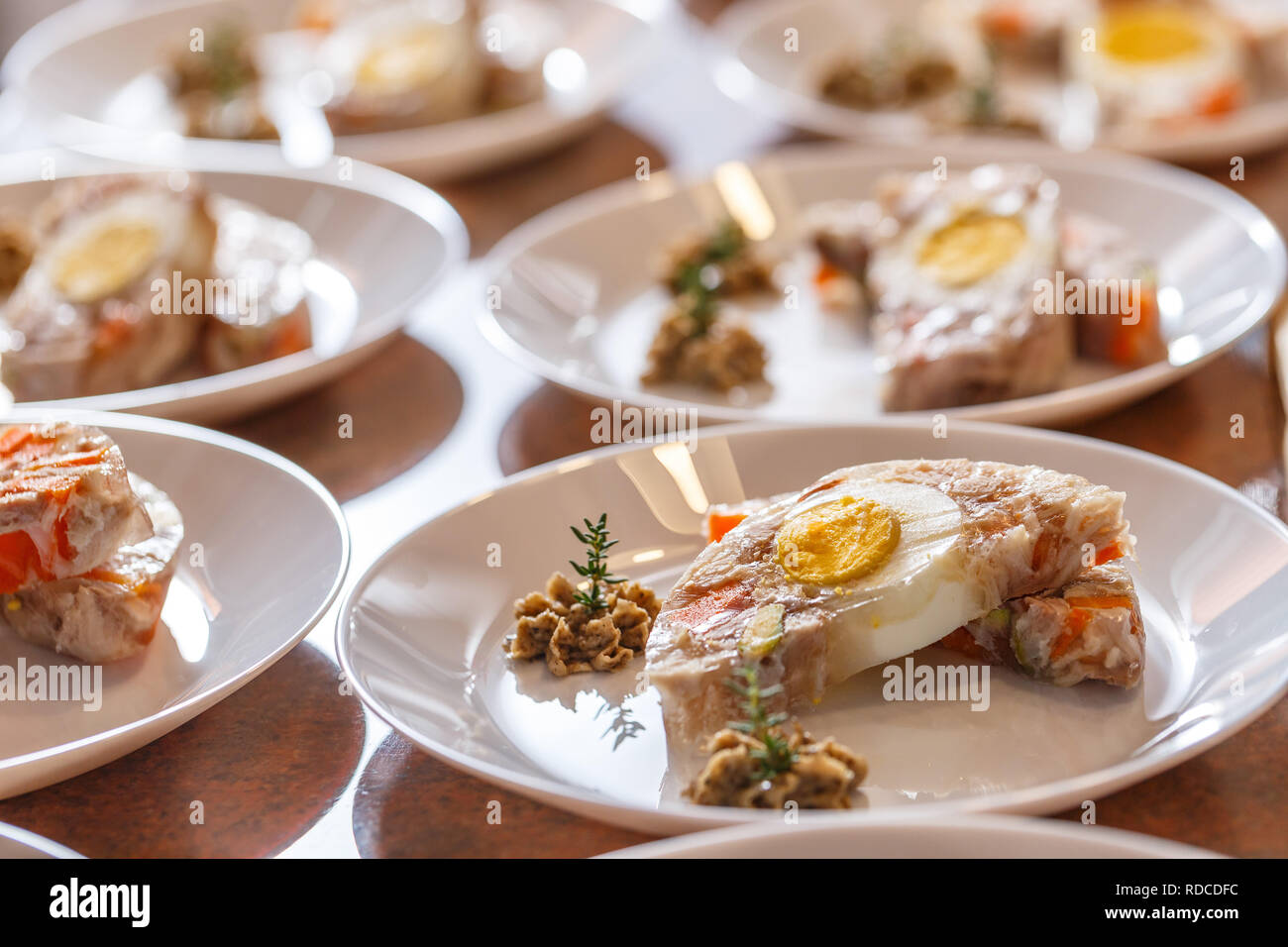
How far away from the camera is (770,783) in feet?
5.85

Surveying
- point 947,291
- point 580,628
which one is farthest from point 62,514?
point 947,291

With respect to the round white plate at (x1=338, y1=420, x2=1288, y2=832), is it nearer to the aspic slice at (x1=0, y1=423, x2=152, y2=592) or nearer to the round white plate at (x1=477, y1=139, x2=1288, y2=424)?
the round white plate at (x1=477, y1=139, x2=1288, y2=424)

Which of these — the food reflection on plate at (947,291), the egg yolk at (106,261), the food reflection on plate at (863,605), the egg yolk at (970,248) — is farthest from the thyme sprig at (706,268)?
the egg yolk at (106,261)

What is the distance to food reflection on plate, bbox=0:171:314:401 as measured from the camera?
3246 mm

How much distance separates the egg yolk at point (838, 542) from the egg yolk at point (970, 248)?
1305 mm

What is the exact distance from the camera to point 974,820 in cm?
159

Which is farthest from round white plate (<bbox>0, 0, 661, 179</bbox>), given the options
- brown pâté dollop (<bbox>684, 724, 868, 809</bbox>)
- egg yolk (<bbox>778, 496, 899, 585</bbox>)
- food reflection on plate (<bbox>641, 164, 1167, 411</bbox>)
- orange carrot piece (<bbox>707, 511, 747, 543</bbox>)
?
brown pâté dollop (<bbox>684, 724, 868, 809</bbox>)

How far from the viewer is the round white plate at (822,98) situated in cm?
400

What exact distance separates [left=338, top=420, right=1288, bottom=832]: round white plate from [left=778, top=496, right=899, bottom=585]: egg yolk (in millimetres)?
168

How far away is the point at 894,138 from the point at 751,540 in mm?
2342

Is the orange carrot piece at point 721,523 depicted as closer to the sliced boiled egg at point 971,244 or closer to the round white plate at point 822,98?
the sliced boiled egg at point 971,244

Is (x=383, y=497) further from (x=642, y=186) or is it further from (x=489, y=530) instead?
(x=642, y=186)

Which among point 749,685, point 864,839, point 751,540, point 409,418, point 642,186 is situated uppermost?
point 642,186
